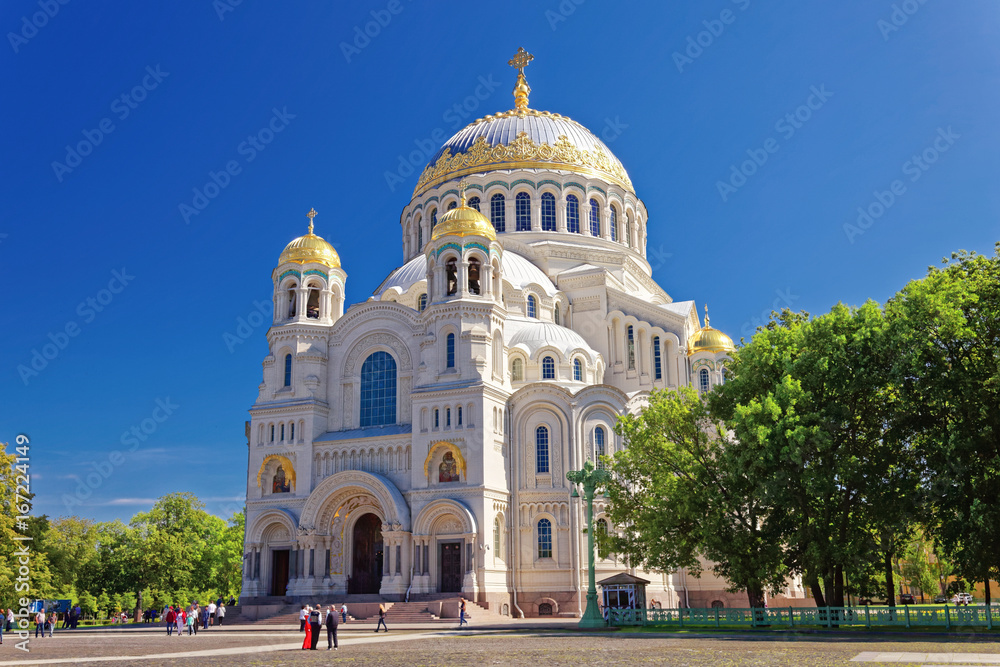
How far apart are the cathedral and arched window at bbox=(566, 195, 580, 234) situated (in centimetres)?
533

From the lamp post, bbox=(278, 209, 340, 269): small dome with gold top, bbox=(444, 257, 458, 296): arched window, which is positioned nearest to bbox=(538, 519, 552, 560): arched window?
the lamp post

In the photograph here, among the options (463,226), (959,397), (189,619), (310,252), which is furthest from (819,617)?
(310,252)

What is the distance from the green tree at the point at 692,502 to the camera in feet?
91.5

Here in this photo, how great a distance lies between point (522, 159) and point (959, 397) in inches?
1425

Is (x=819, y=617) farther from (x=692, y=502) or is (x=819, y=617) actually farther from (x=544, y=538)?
(x=544, y=538)

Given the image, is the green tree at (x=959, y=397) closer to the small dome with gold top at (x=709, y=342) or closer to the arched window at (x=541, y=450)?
the arched window at (x=541, y=450)

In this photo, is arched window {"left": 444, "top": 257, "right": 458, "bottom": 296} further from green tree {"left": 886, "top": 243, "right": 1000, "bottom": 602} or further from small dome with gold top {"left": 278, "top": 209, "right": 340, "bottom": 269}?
green tree {"left": 886, "top": 243, "right": 1000, "bottom": 602}

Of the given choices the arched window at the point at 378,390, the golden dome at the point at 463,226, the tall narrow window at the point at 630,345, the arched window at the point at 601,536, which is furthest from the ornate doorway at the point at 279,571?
the tall narrow window at the point at 630,345

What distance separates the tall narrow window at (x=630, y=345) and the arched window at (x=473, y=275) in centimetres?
1045

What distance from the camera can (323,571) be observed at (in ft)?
136

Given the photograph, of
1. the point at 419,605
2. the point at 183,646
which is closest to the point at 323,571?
the point at 419,605

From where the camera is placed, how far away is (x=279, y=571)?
4300 centimetres

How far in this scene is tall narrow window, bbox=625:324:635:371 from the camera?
50.2m

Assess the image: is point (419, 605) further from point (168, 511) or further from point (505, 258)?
point (168, 511)
